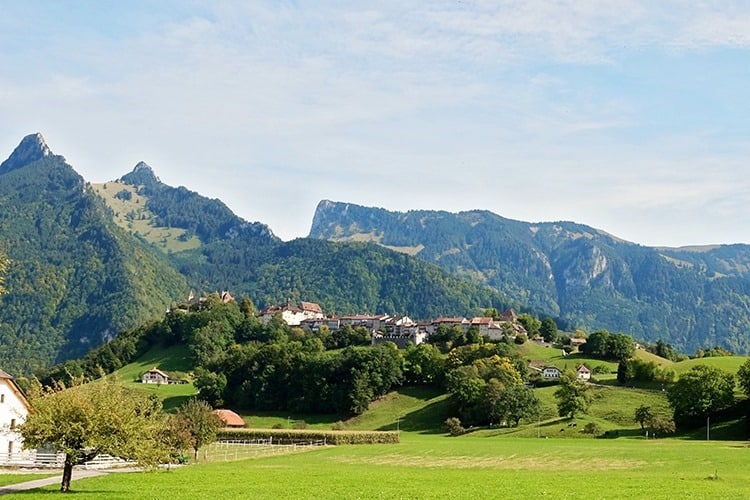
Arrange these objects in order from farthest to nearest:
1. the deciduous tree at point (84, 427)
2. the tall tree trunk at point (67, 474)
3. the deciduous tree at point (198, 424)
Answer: the deciduous tree at point (198, 424) < the tall tree trunk at point (67, 474) < the deciduous tree at point (84, 427)

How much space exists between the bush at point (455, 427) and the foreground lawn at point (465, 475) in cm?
3160

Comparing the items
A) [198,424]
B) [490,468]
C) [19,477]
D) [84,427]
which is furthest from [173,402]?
[84,427]

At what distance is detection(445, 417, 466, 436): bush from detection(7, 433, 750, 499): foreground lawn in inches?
1244

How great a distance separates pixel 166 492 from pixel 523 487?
20370mm

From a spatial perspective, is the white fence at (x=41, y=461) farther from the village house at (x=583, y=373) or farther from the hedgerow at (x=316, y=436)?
the village house at (x=583, y=373)

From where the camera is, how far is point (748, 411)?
114 meters

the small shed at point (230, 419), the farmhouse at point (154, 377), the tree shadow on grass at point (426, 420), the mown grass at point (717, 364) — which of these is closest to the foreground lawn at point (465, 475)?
the tree shadow on grass at point (426, 420)

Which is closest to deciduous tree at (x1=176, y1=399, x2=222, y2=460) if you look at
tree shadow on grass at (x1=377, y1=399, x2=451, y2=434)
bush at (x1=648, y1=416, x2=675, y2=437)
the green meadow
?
the green meadow

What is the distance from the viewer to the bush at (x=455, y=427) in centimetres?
12456

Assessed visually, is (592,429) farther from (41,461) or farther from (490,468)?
(41,461)

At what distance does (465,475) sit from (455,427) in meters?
69.6

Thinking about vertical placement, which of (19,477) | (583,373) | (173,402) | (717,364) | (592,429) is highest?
(717,364)

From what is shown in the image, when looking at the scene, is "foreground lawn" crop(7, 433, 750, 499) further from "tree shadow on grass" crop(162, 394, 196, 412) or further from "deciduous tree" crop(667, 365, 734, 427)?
"tree shadow on grass" crop(162, 394, 196, 412)

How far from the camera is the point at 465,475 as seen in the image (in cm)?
5731
